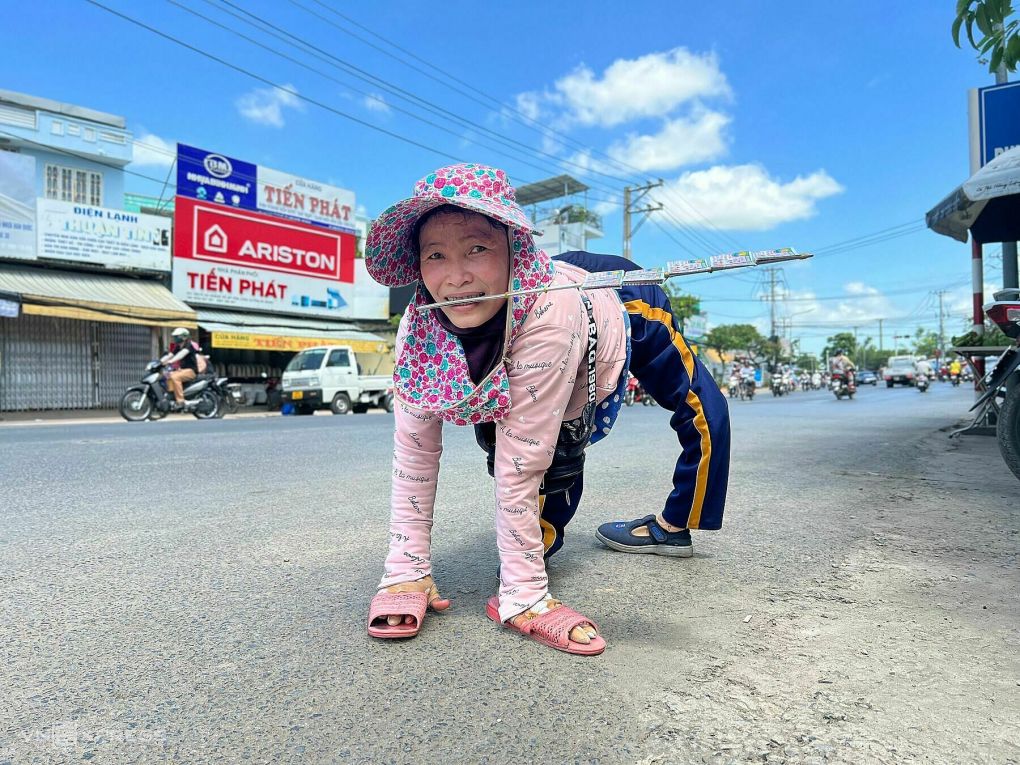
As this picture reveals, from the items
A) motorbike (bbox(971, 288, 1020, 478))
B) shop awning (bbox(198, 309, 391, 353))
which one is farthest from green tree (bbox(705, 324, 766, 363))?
motorbike (bbox(971, 288, 1020, 478))

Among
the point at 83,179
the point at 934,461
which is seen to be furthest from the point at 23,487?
the point at 83,179

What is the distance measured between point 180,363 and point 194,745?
12070 millimetres

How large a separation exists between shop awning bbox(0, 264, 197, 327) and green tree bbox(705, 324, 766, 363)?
131ft

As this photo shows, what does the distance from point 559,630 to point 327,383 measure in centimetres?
1392

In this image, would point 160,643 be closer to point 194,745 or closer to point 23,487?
point 194,745

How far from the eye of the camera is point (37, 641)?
1.58 metres

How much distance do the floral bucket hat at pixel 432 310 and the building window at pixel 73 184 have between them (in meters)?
20.7

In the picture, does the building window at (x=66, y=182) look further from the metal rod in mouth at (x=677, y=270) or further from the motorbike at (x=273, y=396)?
the metal rod in mouth at (x=677, y=270)

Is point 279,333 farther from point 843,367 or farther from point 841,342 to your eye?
point 841,342

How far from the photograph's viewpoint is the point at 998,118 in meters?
7.79

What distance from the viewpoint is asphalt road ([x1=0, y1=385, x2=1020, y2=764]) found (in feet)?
3.88

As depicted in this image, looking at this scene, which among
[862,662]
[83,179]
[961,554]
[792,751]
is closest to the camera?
[792,751]

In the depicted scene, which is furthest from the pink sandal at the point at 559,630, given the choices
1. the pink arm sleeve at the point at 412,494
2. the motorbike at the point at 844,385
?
the motorbike at the point at 844,385

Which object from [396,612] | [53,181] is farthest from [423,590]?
[53,181]
